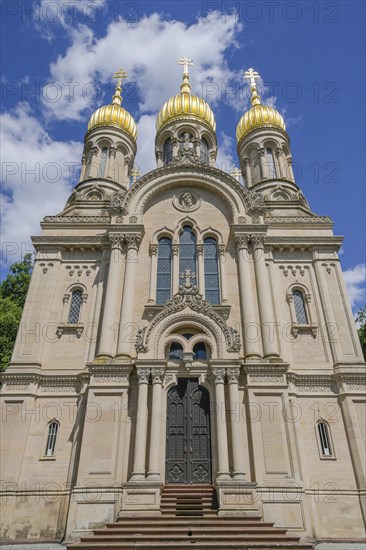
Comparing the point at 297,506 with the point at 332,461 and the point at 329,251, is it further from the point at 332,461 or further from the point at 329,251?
the point at 329,251

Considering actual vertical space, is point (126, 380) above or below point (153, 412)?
above

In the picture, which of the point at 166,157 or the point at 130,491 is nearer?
the point at 130,491

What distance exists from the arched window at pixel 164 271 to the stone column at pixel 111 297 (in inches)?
67.7

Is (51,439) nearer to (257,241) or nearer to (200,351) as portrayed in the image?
(200,351)

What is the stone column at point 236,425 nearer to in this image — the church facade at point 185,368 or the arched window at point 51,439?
the church facade at point 185,368

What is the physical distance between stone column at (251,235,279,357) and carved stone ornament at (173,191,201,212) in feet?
11.4

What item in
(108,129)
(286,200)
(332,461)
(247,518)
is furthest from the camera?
(108,129)

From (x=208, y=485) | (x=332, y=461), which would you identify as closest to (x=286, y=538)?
(x=208, y=485)

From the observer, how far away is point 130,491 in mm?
13391

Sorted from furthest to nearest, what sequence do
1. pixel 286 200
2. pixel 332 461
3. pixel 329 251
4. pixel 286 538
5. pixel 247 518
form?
pixel 286 200
pixel 329 251
pixel 332 461
pixel 247 518
pixel 286 538

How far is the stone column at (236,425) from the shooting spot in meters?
13.9

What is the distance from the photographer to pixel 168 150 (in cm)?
2802

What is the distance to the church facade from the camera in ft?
45.9

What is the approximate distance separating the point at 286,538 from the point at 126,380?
706 cm
